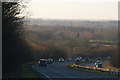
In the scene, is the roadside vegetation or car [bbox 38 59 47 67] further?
car [bbox 38 59 47 67]

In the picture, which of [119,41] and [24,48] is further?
[119,41]

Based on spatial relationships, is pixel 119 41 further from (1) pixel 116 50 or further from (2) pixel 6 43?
(2) pixel 6 43

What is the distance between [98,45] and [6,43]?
1390 inches

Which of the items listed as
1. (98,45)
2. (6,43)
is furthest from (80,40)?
(6,43)

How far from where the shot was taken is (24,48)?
38.4 metres

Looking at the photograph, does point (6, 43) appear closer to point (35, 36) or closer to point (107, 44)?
point (35, 36)

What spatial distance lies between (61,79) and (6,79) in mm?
6186

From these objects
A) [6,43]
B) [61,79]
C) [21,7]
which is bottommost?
[61,79]

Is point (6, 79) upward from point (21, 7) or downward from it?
downward

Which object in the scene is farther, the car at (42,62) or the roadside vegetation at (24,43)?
the car at (42,62)

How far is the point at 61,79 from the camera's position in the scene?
97.0 feet

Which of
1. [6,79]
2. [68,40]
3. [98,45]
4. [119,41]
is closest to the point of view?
[6,79]

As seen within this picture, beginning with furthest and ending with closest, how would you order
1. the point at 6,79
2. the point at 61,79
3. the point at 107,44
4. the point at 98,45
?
the point at 98,45 → the point at 107,44 → the point at 61,79 → the point at 6,79

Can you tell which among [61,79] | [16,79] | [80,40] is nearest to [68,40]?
[80,40]
